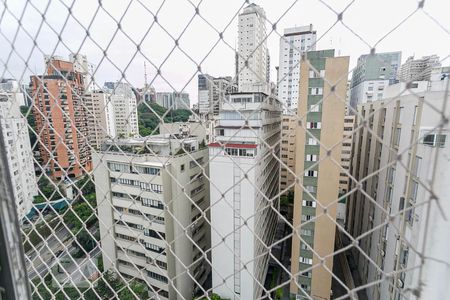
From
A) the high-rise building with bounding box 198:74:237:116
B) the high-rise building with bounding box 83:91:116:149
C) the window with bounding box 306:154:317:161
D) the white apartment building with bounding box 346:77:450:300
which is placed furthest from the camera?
the window with bounding box 306:154:317:161

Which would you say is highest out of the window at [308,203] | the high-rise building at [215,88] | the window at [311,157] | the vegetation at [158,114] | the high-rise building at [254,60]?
the high-rise building at [254,60]

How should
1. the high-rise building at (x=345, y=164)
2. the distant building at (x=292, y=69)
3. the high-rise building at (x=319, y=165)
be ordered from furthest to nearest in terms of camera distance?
the high-rise building at (x=345, y=164) < the high-rise building at (x=319, y=165) < the distant building at (x=292, y=69)

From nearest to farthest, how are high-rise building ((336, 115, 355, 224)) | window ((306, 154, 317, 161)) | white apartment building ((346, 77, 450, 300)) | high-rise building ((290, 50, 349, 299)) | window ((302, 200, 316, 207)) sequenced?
white apartment building ((346, 77, 450, 300)), high-rise building ((290, 50, 349, 299)), window ((306, 154, 317, 161)), window ((302, 200, 316, 207)), high-rise building ((336, 115, 355, 224))

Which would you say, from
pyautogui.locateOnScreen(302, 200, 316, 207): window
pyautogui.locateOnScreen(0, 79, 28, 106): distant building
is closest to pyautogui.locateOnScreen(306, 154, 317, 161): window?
pyautogui.locateOnScreen(302, 200, 316, 207): window

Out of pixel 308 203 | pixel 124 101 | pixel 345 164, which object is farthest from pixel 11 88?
pixel 345 164

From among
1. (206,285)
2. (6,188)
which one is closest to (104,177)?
(206,285)

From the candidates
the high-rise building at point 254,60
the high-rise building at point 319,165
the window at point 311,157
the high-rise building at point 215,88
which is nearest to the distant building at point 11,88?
the high-rise building at point 215,88

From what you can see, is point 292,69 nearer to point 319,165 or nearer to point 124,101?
point 124,101

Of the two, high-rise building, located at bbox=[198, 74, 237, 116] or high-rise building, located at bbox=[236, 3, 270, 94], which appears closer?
high-rise building, located at bbox=[236, 3, 270, 94]

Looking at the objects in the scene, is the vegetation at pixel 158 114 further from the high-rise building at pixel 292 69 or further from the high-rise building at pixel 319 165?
the high-rise building at pixel 319 165

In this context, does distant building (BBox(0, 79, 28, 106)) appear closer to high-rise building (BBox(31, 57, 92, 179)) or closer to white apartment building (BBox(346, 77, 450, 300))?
high-rise building (BBox(31, 57, 92, 179))
